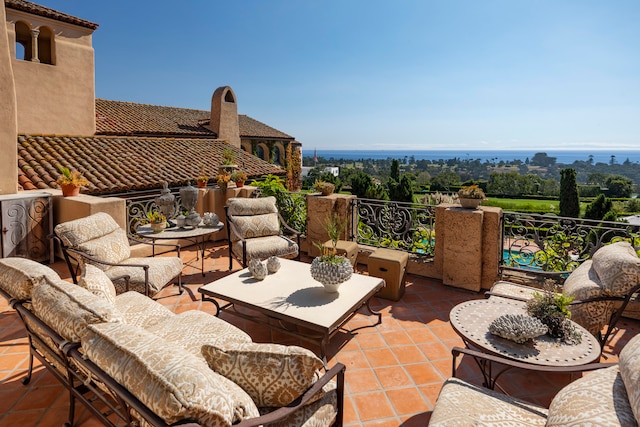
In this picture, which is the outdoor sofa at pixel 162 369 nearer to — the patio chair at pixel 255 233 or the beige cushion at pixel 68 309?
the beige cushion at pixel 68 309

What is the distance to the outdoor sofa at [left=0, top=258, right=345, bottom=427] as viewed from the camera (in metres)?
1.24

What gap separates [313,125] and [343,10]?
1980 centimetres

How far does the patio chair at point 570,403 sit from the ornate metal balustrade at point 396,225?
3563 millimetres

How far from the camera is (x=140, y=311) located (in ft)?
9.58

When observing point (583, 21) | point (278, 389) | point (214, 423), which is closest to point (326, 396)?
point (278, 389)

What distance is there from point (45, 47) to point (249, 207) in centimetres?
1075

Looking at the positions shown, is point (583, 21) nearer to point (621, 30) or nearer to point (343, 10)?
point (621, 30)

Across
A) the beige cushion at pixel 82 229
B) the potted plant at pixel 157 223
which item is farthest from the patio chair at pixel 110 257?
the potted plant at pixel 157 223

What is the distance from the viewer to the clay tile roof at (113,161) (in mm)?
8477

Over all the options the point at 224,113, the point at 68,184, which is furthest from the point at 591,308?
the point at 224,113

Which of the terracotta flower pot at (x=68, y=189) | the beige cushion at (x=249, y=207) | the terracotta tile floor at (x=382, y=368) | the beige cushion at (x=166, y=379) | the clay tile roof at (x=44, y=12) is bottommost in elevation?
the terracotta tile floor at (x=382, y=368)

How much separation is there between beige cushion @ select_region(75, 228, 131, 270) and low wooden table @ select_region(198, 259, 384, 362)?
122 centimetres

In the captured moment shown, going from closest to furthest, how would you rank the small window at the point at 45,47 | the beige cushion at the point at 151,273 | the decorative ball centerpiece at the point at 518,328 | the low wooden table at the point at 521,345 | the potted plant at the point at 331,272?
the low wooden table at the point at 521,345 < the decorative ball centerpiece at the point at 518,328 < the potted plant at the point at 331,272 < the beige cushion at the point at 151,273 < the small window at the point at 45,47

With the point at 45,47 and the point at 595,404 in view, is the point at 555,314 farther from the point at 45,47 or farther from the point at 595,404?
the point at 45,47
